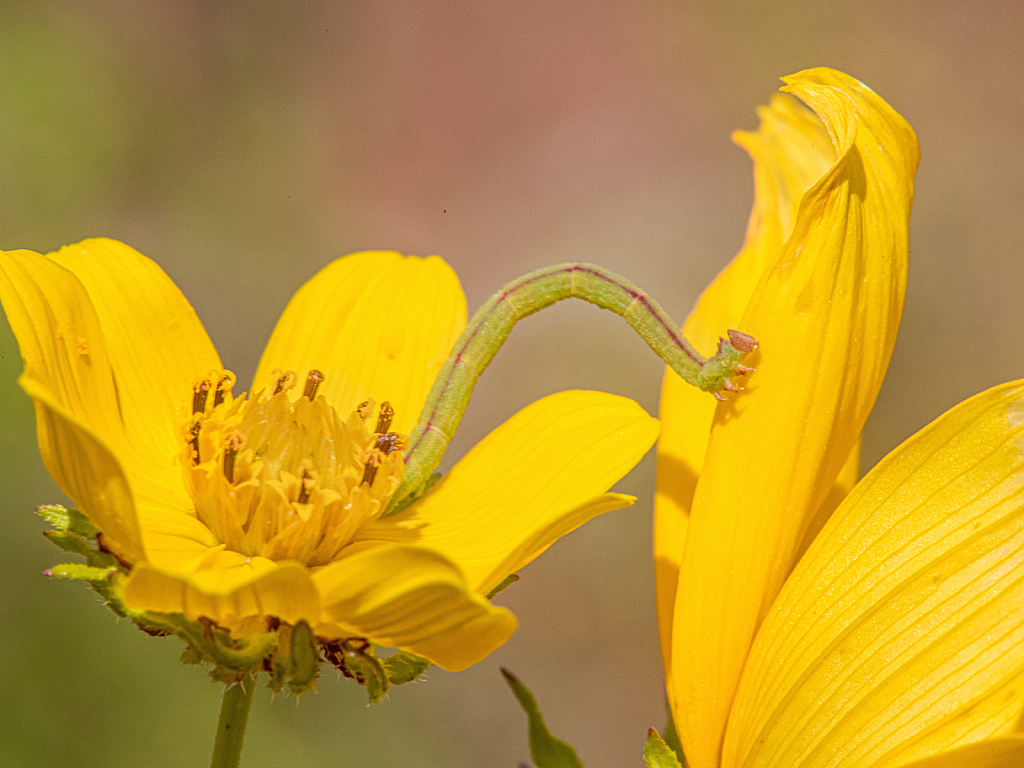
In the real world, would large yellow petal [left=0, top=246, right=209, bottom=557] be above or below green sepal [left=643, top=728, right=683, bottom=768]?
above

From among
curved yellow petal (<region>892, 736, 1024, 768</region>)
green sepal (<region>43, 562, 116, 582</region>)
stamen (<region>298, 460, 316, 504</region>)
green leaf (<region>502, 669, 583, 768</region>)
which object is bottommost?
green leaf (<region>502, 669, 583, 768</region>)

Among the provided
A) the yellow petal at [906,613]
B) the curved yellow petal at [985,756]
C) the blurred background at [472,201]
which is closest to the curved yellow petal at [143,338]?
the yellow petal at [906,613]

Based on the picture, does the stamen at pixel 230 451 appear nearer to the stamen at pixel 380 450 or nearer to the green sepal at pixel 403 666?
the stamen at pixel 380 450

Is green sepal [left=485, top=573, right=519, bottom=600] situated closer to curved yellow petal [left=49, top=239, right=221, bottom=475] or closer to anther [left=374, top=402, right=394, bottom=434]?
anther [left=374, top=402, right=394, bottom=434]

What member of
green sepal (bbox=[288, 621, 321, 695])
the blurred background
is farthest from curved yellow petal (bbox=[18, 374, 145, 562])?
the blurred background

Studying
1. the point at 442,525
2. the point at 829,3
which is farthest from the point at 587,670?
the point at 829,3
